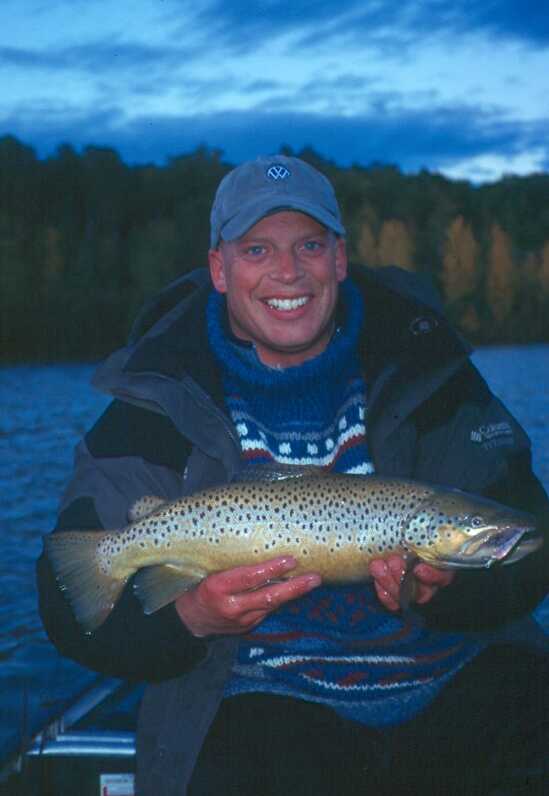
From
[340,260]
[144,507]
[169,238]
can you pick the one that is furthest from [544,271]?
[144,507]

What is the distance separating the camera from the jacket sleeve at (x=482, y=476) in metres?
2.95

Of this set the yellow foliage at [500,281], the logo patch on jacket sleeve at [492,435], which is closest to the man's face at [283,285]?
the logo patch on jacket sleeve at [492,435]

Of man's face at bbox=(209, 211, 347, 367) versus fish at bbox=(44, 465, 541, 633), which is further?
man's face at bbox=(209, 211, 347, 367)

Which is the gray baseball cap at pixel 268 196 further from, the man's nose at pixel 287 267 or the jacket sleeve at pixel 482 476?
the jacket sleeve at pixel 482 476

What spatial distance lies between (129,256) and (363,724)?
60.7 metres

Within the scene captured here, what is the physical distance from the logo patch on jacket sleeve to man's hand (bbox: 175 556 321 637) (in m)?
0.67

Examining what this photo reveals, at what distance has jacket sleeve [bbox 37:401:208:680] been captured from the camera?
2816mm

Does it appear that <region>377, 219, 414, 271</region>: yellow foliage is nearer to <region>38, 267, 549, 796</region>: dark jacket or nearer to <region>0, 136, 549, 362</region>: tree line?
<region>0, 136, 549, 362</region>: tree line

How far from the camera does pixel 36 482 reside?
14.5 meters

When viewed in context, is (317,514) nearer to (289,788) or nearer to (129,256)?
(289,788)

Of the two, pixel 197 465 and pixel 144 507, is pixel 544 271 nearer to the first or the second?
pixel 197 465

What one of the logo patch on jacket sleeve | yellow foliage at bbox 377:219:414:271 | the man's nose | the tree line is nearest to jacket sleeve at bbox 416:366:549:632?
the logo patch on jacket sleeve

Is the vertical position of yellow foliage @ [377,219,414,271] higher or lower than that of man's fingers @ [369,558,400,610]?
lower

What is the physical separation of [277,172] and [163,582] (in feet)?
4.48
